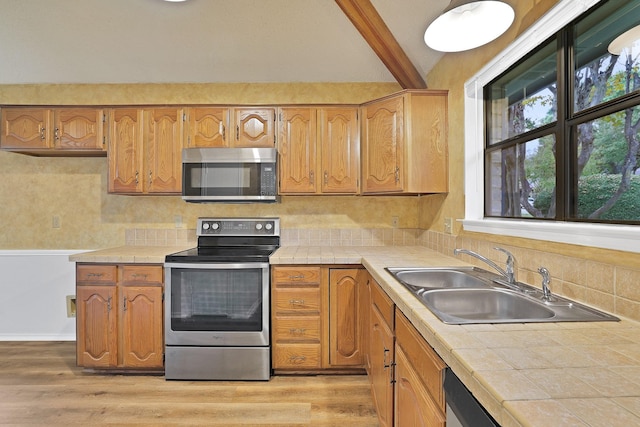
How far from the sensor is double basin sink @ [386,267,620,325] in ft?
3.56

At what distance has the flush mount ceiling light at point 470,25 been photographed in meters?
1.35

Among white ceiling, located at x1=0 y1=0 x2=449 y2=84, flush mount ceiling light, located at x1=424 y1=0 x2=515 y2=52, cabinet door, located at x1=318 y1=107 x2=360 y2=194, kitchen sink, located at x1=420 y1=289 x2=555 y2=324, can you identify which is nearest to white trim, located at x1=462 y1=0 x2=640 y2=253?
flush mount ceiling light, located at x1=424 y1=0 x2=515 y2=52

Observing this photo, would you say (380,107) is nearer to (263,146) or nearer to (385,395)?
(263,146)

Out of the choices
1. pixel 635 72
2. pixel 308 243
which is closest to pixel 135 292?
pixel 308 243

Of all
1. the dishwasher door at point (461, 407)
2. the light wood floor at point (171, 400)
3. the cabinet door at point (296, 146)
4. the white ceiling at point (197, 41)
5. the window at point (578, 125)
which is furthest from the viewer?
the cabinet door at point (296, 146)

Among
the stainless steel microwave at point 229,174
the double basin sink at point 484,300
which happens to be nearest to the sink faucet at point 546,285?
the double basin sink at point 484,300

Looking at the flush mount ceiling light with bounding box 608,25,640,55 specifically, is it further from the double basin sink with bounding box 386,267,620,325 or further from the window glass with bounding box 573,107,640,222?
the double basin sink with bounding box 386,267,620,325

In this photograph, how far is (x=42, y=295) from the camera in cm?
308

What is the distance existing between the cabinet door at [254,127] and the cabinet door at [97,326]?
1505 mm

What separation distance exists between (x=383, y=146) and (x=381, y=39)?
2.44 ft

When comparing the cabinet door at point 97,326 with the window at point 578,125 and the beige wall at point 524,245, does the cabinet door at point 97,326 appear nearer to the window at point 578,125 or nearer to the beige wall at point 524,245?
the beige wall at point 524,245

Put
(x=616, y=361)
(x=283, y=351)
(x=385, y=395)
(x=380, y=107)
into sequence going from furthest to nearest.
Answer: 1. (x=380, y=107)
2. (x=283, y=351)
3. (x=385, y=395)
4. (x=616, y=361)

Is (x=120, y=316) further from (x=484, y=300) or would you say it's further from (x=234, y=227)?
(x=484, y=300)

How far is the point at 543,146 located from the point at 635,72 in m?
0.51
